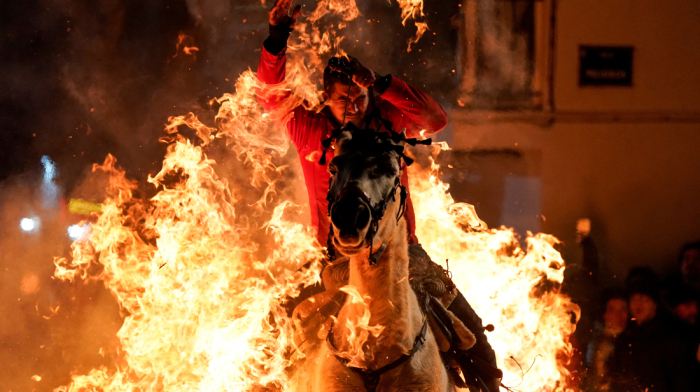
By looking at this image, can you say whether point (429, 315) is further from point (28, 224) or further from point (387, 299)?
point (28, 224)

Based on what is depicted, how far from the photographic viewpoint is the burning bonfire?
4.94 m

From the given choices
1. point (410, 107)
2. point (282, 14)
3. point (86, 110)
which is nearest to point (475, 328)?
point (410, 107)

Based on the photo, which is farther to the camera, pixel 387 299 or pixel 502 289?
pixel 502 289

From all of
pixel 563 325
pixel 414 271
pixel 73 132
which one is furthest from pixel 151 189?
pixel 563 325

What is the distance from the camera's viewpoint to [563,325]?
659 cm

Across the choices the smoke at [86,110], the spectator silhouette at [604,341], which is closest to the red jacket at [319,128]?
the smoke at [86,110]

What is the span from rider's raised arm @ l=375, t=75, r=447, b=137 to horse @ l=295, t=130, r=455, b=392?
93 cm

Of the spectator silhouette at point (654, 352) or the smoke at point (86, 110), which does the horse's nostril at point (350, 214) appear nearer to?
the smoke at point (86, 110)

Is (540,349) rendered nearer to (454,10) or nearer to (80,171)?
(454,10)

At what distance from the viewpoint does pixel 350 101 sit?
387 centimetres

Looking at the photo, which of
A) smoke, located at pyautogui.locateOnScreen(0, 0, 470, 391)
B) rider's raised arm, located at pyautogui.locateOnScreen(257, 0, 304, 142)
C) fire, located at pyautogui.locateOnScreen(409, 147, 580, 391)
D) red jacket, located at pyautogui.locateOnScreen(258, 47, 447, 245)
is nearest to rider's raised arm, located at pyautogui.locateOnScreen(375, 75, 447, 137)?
red jacket, located at pyautogui.locateOnScreen(258, 47, 447, 245)

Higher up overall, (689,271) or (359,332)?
(359,332)

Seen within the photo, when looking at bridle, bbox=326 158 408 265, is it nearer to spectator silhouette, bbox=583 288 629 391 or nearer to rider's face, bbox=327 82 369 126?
rider's face, bbox=327 82 369 126

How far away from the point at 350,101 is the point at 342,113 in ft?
0.55
